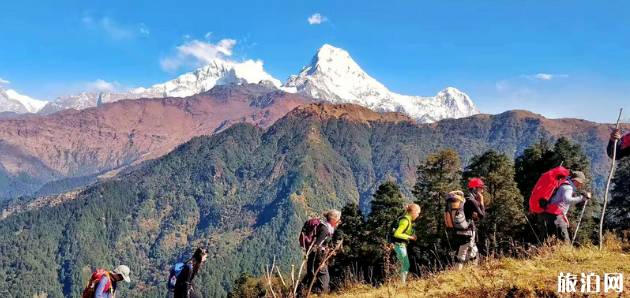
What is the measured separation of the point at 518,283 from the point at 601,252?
2.57m

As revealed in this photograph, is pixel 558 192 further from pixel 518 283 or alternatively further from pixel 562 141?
pixel 562 141

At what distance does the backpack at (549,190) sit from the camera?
7.27 m

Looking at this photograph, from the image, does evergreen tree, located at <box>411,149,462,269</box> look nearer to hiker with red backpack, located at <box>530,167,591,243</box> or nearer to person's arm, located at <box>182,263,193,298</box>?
hiker with red backpack, located at <box>530,167,591,243</box>

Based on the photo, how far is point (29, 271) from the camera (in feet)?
604

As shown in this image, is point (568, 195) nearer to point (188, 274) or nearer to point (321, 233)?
point (321, 233)

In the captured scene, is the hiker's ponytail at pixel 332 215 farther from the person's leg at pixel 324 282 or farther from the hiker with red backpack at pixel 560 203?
the hiker with red backpack at pixel 560 203

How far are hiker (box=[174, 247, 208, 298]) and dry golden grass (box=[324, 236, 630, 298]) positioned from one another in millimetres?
2809

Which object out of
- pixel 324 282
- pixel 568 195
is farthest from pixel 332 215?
pixel 568 195

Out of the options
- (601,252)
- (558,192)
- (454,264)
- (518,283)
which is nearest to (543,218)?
(558,192)

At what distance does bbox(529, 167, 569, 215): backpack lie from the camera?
7.27 m

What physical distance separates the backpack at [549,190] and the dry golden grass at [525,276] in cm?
86

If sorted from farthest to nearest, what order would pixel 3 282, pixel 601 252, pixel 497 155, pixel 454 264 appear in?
pixel 3 282, pixel 497 155, pixel 454 264, pixel 601 252

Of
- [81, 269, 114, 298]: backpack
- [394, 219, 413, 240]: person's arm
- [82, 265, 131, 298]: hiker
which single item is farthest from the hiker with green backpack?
[81, 269, 114, 298]: backpack

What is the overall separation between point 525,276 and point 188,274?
6064 mm
